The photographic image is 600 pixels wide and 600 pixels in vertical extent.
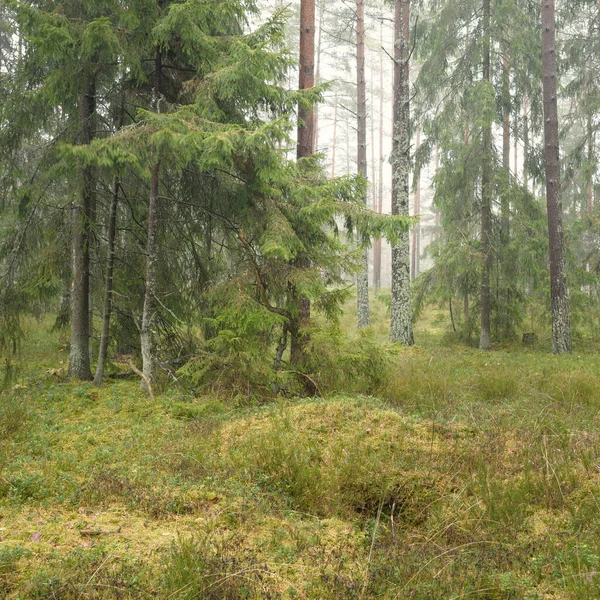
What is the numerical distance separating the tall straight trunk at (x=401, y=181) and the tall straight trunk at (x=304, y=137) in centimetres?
439

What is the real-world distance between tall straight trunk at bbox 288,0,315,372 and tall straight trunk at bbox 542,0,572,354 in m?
6.91

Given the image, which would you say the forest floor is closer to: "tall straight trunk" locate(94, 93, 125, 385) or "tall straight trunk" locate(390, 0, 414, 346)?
"tall straight trunk" locate(94, 93, 125, 385)

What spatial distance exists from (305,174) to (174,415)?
14.1 ft

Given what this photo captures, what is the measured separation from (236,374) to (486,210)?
10.5 metres

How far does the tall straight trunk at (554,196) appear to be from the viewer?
13.2 meters

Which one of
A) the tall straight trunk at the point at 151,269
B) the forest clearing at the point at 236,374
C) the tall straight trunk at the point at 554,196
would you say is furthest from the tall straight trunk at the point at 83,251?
the tall straight trunk at the point at 554,196

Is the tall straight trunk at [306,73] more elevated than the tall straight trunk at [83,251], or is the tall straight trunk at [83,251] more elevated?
the tall straight trunk at [306,73]

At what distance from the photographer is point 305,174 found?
333 inches

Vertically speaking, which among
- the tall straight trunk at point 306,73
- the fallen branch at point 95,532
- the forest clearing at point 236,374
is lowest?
the fallen branch at point 95,532

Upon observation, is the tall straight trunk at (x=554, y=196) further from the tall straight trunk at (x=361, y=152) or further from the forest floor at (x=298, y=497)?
the tall straight trunk at (x=361, y=152)

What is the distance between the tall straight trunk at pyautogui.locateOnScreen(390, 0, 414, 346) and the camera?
13.7 metres

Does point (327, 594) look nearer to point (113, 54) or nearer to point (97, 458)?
point (97, 458)

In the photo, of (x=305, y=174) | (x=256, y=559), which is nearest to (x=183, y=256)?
(x=305, y=174)

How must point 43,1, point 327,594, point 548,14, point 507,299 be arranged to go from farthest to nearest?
point 507,299 → point 548,14 → point 43,1 → point 327,594
